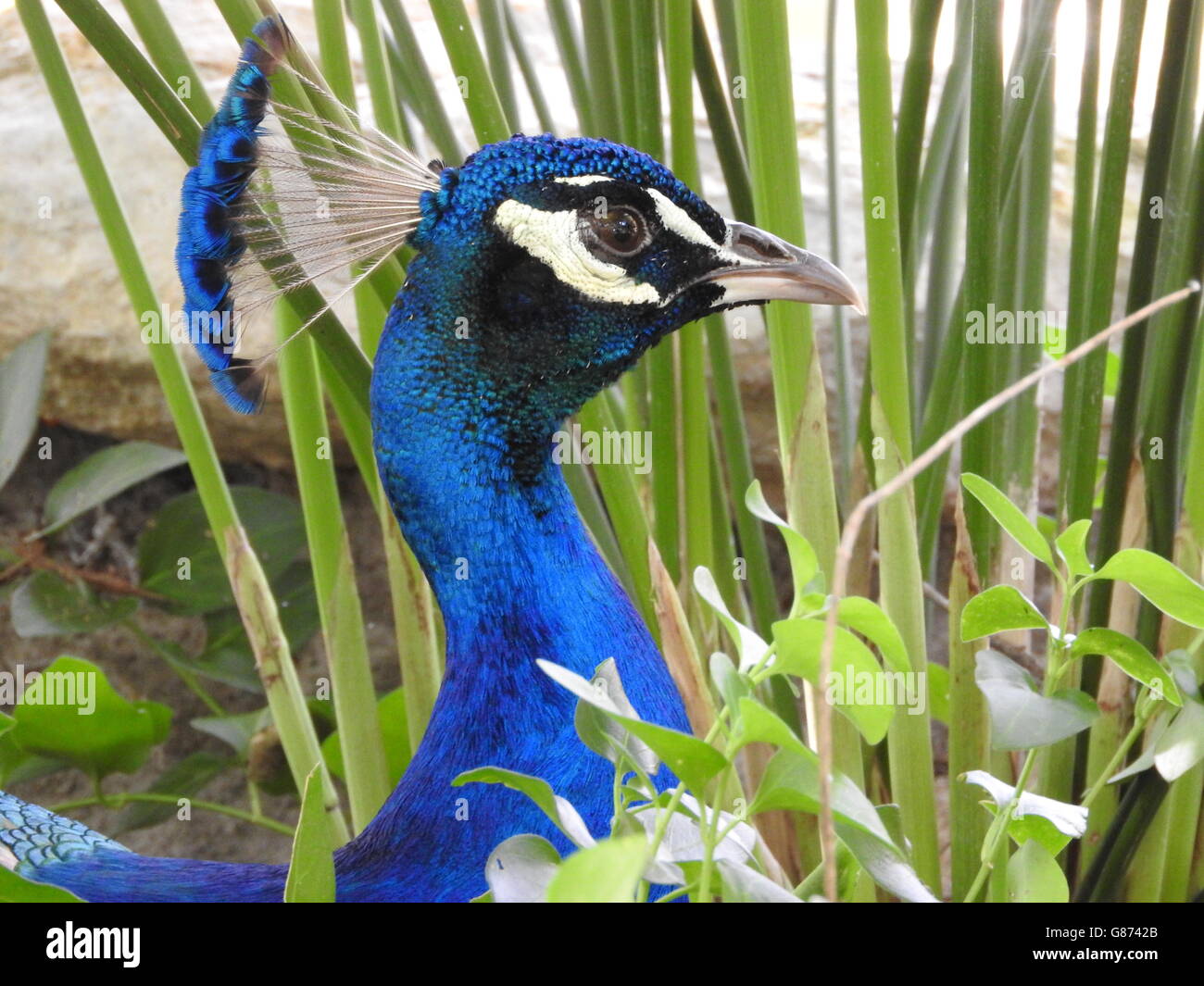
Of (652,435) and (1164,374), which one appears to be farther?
(652,435)

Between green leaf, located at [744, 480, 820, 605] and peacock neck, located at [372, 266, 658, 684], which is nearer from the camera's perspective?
green leaf, located at [744, 480, 820, 605]

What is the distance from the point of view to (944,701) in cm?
94

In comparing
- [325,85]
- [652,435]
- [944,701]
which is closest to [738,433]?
[652,435]

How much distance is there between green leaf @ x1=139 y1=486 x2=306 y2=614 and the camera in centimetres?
145

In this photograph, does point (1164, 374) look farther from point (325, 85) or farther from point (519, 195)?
point (325, 85)

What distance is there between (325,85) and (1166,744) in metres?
0.59

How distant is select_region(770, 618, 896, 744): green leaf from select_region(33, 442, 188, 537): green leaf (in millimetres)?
1043

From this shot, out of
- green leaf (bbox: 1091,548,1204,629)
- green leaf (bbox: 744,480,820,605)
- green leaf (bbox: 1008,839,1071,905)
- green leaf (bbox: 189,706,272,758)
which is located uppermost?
green leaf (bbox: 744,480,820,605)

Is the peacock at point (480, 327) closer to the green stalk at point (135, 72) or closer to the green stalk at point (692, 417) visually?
the green stalk at point (135, 72)

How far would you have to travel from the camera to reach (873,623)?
1.18ft

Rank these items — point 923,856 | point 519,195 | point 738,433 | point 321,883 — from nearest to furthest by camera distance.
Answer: point 321,883 → point 519,195 → point 923,856 → point 738,433

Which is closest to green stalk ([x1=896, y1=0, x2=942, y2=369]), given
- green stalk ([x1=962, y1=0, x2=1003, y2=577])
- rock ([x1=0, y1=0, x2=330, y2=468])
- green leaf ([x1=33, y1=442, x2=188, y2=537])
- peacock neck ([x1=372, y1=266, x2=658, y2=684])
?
green stalk ([x1=962, y1=0, x2=1003, y2=577])

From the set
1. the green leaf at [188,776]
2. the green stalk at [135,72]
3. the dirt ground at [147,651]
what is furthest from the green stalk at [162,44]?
the dirt ground at [147,651]

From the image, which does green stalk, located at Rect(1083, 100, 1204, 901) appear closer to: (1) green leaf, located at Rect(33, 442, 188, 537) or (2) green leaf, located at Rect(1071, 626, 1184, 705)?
(2) green leaf, located at Rect(1071, 626, 1184, 705)
